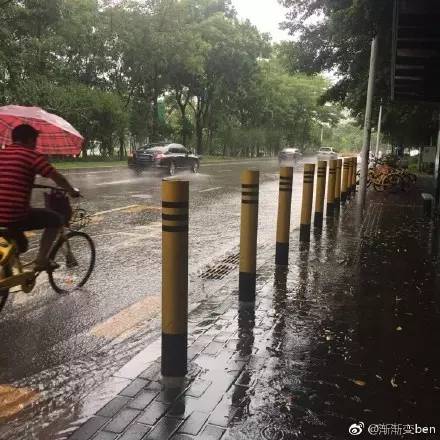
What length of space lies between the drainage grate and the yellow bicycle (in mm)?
1356

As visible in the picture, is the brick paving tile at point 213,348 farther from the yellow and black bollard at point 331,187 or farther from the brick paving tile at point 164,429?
the yellow and black bollard at point 331,187

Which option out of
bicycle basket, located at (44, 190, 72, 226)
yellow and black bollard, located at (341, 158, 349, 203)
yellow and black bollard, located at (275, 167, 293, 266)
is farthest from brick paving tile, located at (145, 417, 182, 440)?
yellow and black bollard, located at (341, 158, 349, 203)

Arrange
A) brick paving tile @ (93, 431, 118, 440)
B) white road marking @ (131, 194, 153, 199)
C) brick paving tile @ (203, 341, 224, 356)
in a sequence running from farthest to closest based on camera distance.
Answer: white road marking @ (131, 194, 153, 199)
brick paving tile @ (203, 341, 224, 356)
brick paving tile @ (93, 431, 118, 440)

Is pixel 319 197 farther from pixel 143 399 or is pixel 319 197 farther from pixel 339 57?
pixel 339 57

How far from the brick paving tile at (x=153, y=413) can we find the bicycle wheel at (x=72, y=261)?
8.48 feet

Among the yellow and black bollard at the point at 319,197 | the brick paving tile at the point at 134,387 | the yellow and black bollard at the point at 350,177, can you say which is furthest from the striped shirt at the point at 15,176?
the yellow and black bollard at the point at 350,177

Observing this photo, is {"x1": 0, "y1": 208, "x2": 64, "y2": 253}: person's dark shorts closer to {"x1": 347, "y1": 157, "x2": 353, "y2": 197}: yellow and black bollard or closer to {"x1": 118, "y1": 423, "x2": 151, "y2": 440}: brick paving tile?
{"x1": 118, "y1": 423, "x2": 151, "y2": 440}: brick paving tile

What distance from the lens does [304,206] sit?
823 centimetres

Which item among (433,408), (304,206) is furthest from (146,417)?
(304,206)

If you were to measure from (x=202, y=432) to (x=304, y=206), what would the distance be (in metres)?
5.72

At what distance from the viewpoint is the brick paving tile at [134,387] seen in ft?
10.8

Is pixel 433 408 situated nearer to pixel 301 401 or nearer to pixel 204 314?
pixel 301 401

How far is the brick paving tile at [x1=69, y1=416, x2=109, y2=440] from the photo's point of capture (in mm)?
2793

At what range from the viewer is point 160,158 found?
24109mm
